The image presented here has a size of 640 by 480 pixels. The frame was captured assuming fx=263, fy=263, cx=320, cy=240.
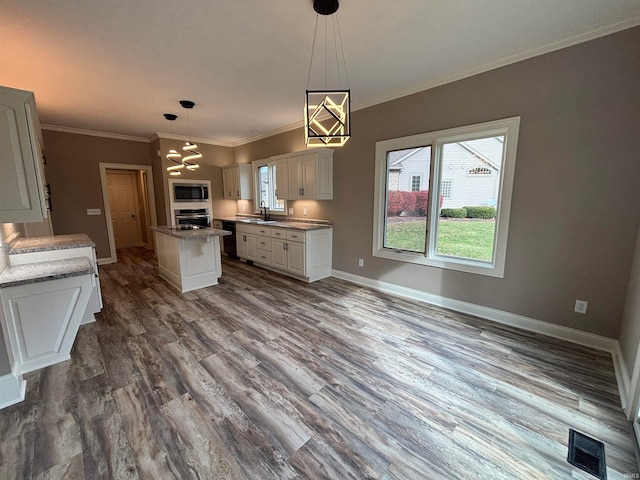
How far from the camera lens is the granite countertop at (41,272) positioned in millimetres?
1963

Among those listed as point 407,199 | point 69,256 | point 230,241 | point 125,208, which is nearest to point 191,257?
point 69,256

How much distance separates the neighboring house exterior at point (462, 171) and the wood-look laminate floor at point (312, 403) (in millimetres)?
1453

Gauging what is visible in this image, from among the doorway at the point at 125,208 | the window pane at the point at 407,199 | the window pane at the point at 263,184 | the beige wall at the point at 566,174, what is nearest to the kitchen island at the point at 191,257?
the window pane at the point at 263,184

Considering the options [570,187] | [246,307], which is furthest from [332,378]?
[570,187]

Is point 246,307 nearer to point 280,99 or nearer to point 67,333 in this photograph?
point 67,333

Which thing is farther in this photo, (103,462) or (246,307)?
(246,307)

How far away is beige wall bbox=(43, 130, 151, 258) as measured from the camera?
16.8 ft

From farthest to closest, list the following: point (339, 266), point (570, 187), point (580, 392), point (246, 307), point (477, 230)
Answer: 1. point (339, 266)
2. point (246, 307)
3. point (477, 230)
4. point (570, 187)
5. point (580, 392)

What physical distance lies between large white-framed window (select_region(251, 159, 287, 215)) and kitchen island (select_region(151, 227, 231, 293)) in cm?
195

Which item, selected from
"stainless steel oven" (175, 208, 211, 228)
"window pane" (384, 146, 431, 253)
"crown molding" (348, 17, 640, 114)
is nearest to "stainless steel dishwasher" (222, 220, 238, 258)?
"stainless steel oven" (175, 208, 211, 228)

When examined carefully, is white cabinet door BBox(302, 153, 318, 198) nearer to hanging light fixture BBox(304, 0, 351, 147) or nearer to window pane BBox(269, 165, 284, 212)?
window pane BBox(269, 165, 284, 212)

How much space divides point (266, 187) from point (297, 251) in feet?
7.98

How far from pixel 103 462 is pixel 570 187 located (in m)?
3.99

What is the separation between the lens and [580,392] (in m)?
1.92
